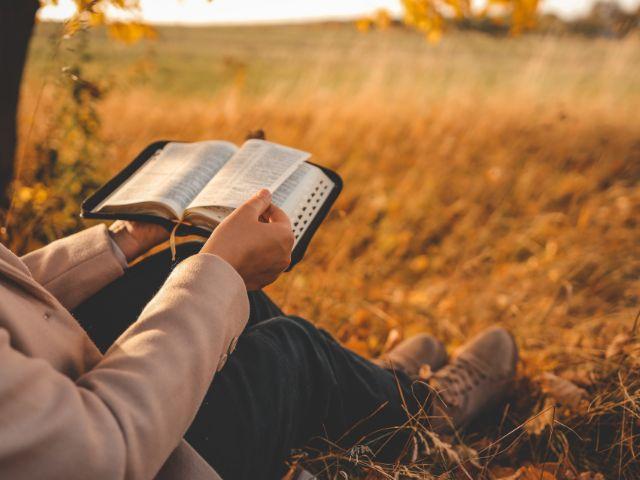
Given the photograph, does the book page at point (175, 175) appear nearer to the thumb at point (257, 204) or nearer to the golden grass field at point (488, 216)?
the thumb at point (257, 204)

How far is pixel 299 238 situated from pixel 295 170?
0.23 m

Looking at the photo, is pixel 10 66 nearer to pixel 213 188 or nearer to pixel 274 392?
pixel 213 188

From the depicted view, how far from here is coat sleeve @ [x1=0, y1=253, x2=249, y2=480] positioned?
643 mm

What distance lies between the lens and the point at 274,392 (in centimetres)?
103

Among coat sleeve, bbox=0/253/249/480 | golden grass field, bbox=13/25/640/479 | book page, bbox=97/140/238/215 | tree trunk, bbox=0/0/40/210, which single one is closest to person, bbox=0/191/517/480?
coat sleeve, bbox=0/253/249/480

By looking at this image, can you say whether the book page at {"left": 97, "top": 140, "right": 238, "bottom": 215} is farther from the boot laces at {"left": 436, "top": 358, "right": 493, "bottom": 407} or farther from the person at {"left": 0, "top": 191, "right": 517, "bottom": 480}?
the boot laces at {"left": 436, "top": 358, "right": 493, "bottom": 407}

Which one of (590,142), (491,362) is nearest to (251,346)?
(491,362)

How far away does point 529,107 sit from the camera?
15.3 ft

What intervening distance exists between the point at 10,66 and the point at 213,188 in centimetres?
166

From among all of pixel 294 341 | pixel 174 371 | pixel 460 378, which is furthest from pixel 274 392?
pixel 460 378

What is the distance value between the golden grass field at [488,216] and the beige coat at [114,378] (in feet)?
1.81

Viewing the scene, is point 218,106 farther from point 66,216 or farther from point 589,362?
point 589,362

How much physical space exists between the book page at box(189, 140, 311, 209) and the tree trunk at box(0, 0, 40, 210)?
146 centimetres

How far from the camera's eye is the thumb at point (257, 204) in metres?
1.09
